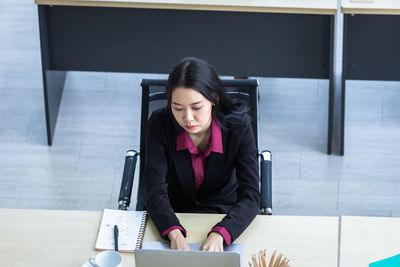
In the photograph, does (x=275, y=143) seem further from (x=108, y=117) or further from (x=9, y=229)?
(x=9, y=229)

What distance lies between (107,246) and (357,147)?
204cm

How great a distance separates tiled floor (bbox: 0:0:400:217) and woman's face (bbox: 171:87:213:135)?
1.34m

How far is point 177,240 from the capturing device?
2.27 metres

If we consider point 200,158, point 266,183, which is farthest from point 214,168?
point 266,183

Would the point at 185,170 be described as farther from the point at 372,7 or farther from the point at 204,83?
the point at 372,7

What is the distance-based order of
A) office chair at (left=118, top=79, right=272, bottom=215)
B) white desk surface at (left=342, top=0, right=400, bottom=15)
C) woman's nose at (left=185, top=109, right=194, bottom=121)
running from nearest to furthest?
woman's nose at (left=185, top=109, right=194, bottom=121), office chair at (left=118, top=79, right=272, bottom=215), white desk surface at (left=342, top=0, right=400, bottom=15)

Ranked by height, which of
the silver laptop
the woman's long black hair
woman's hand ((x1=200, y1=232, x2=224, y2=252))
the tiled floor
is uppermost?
the tiled floor

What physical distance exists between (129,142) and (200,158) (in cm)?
152

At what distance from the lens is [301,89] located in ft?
14.4

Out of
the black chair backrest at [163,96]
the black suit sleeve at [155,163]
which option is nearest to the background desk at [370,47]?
the black chair backrest at [163,96]

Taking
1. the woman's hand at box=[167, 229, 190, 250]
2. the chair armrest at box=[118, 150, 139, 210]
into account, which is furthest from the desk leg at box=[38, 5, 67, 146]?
the woman's hand at box=[167, 229, 190, 250]

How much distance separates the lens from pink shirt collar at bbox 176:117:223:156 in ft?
8.19

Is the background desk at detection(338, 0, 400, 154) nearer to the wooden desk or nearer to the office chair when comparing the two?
the office chair

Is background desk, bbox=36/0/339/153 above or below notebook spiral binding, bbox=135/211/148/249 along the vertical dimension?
above
